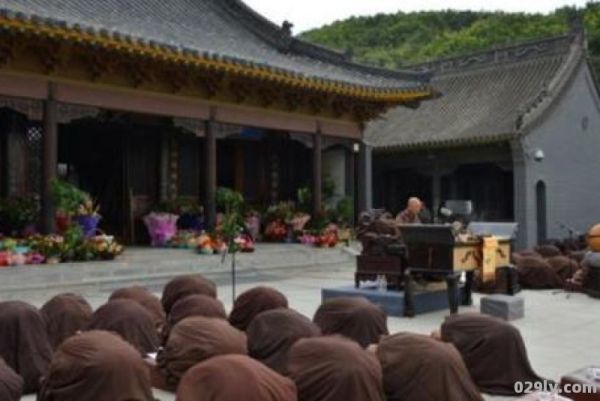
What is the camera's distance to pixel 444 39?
55.8 m

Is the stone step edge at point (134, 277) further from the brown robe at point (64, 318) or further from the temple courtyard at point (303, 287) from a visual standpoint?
the brown robe at point (64, 318)

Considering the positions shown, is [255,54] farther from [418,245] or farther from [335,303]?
[335,303]

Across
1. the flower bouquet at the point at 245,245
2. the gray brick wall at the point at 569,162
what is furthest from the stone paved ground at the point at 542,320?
the gray brick wall at the point at 569,162

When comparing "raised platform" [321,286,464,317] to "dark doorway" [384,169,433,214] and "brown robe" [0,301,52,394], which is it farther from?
"dark doorway" [384,169,433,214]

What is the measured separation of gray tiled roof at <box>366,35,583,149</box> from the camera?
24.9m

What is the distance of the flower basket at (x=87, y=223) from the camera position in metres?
13.7

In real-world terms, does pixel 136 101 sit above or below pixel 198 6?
below

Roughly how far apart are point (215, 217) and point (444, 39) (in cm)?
4281

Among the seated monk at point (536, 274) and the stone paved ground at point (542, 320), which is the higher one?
the seated monk at point (536, 274)

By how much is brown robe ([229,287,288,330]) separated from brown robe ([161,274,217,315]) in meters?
0.64

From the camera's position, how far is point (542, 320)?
9.62 m

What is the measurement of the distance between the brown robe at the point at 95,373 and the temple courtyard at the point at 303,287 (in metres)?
1.13

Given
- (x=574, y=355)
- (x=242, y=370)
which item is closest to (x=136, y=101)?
(x=574, y=355)

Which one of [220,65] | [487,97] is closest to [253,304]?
[220,65]
